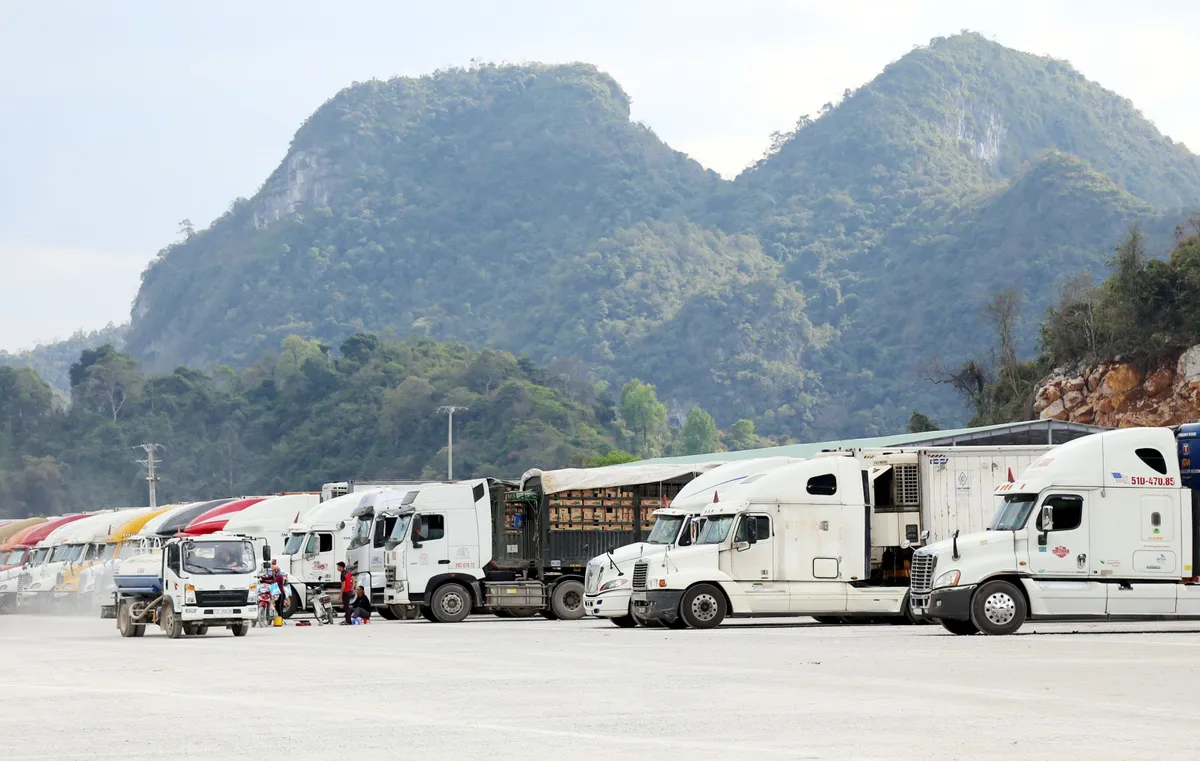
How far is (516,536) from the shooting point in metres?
35.2

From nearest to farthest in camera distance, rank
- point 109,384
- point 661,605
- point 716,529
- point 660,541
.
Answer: point 661,605
point 716,529
point 660,541
point 109,384

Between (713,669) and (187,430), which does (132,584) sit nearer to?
(713,669)

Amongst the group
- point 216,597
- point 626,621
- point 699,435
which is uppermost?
point 699,435

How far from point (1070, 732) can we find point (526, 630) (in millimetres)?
18640

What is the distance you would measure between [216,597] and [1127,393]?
133 ft

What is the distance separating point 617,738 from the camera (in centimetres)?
1246

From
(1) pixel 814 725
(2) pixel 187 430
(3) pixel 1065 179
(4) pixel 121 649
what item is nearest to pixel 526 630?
(4) pixel 121 649

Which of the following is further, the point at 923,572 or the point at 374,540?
the point at 374,540

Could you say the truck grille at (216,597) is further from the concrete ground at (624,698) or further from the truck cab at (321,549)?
the truck cab at (321,549)

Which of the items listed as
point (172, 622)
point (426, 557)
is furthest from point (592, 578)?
point (172, 622)

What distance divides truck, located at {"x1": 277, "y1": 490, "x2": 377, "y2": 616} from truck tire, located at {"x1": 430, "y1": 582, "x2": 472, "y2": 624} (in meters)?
3.31

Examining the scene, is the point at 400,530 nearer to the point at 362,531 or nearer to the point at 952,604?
the point at 362,531

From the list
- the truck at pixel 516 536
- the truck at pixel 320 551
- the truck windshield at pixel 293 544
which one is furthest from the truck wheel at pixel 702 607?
the truck windshield at pixel 293 544

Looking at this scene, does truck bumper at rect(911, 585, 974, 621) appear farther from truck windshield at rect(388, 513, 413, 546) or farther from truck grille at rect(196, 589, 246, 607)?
truck windshield at rect(388, 513, 413, 546)
